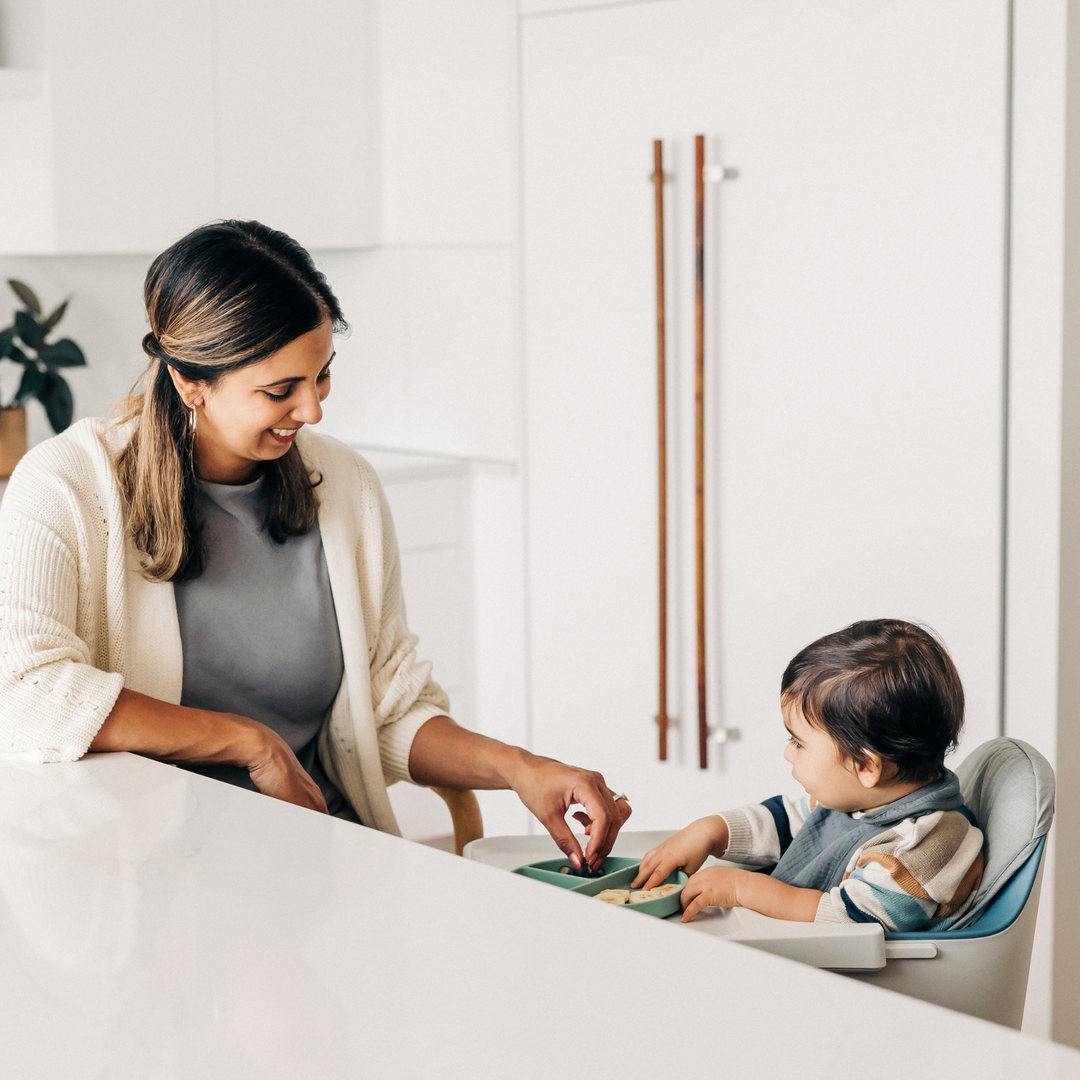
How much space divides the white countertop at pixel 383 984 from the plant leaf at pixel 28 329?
2140 millimetres

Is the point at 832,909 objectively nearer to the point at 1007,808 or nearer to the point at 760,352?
the point at 1007,808

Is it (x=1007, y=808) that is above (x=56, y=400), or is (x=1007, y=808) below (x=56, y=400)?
below

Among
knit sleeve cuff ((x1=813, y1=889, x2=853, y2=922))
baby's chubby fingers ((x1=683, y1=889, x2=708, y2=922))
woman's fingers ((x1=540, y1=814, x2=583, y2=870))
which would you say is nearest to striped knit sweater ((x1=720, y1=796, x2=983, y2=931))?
knit sleeve cuff ((x1=813, y1=889, x2=853, y2=922))

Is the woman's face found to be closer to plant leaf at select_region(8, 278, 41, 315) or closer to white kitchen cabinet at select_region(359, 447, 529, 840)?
white kitchen cabinet at select_region(359, 447, 529, 840)

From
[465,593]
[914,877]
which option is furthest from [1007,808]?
[465,593]

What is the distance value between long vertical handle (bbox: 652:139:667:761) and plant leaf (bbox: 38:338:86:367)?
1.26 metres

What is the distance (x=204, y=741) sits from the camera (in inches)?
51.9

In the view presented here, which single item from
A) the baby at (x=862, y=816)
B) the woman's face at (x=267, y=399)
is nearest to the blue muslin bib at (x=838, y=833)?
the baby at (x=862, y=816)

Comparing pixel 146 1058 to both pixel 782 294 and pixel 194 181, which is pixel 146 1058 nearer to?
pixel 782 294

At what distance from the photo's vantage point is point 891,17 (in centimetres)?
226

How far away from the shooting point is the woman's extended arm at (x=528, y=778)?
1.36m

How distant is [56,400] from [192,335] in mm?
1609

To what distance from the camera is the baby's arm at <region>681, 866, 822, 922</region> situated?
3.84ft

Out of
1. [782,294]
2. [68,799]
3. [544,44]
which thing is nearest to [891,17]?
[782,294]
